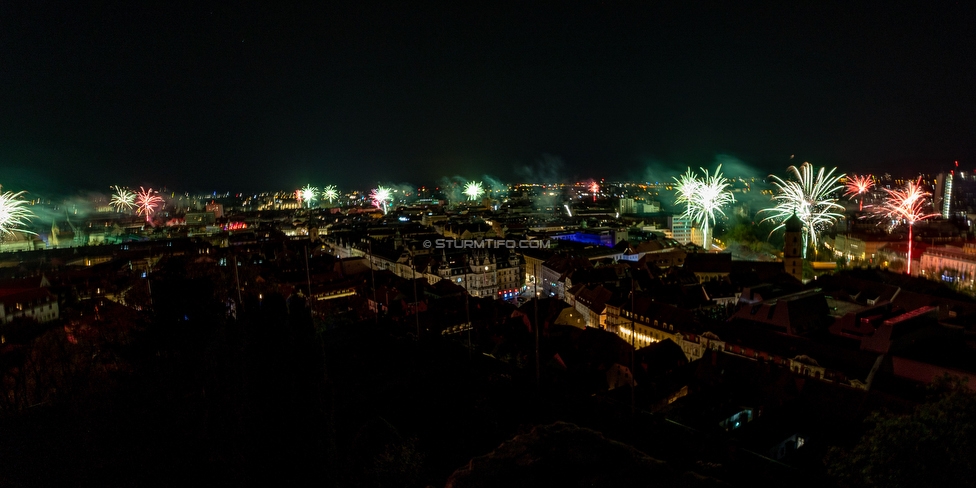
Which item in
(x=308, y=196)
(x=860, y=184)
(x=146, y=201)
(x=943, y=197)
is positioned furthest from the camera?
(x=308, y=196)

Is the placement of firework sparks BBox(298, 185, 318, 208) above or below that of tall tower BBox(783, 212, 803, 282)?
above

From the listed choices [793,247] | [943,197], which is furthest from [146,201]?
[943,197]

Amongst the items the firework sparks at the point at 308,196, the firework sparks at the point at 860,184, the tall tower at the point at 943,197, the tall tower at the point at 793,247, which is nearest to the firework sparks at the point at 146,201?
the firework sparks at the point at 308,196

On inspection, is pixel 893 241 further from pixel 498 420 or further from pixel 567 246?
pixel 498 420

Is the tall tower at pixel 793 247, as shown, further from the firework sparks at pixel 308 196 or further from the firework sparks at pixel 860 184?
the firework sparks at pixel 308 196

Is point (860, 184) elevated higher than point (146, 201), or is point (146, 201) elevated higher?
point (146, 201)

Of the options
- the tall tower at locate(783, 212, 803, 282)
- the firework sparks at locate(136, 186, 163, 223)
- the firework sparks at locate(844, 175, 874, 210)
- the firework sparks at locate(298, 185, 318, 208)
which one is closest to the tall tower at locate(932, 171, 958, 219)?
the firework sparks at locate(844, 175, 874, 210)

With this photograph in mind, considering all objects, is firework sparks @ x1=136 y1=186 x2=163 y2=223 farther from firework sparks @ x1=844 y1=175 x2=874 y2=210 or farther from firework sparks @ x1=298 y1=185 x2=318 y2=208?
firework sparks @ x1=844 y1=175 x2=874 y2=210

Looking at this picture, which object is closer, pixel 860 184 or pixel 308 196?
pixel 860 184

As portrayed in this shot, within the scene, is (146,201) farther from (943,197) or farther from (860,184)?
(943,197)
